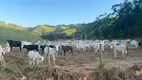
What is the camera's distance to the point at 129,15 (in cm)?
6731

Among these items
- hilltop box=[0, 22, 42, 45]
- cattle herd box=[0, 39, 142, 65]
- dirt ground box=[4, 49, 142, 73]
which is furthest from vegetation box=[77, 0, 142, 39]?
dirt ground box=[4, 49, 142, 73]

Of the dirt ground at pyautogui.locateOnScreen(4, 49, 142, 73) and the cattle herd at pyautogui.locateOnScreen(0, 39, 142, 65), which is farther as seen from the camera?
the cattle herd at pyautogui.locateOnScreen(0, 39, 142, 65)

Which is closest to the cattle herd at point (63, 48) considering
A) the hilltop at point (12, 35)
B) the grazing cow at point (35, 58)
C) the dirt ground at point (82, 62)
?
the grazing cow at point (35, 58)

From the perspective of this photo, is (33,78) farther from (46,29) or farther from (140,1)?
(46,29)

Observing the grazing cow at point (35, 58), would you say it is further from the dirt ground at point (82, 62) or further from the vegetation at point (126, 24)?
the vegetation at point (126, 24)

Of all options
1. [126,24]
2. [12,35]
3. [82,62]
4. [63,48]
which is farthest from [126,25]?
[82,62]

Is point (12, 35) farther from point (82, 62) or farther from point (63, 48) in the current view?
point (82, 62)

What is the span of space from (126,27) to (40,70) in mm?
53946

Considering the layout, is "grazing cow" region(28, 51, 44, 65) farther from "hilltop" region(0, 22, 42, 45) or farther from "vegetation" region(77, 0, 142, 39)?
"vegetation" region(77, 0, 142, 39)

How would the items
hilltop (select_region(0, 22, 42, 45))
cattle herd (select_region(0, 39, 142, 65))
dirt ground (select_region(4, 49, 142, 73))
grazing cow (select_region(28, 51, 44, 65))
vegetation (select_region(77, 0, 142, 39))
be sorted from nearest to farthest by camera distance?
dirt ground (select_region(4, 49, 142, 73)) → grazing cow (select_region(28, 51, 44, 65)) → cattle herd (select_region(0, 39, 142, 65)) → hilltop (select_region(0, 22, 42, 45)) → vegetation (select_region(77, 0, 142, 39))

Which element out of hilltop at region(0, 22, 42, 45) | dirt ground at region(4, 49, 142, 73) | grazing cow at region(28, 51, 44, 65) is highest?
hilltop at region(0, 22, 42, 45)

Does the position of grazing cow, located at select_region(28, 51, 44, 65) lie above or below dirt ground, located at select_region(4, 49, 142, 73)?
above

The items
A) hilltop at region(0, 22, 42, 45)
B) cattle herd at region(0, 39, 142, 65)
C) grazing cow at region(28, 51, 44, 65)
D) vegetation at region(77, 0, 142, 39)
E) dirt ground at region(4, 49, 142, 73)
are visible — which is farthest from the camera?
vegetation at region(77, 0, 142, 39)

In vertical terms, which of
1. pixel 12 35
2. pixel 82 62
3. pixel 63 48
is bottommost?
pixel 82 62
